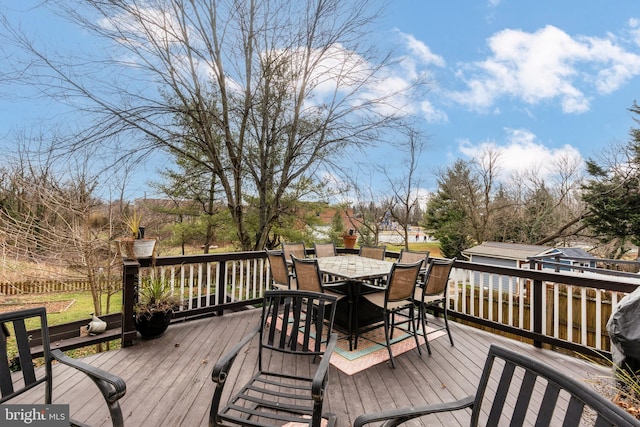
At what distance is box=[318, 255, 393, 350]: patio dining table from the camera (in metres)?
3.55

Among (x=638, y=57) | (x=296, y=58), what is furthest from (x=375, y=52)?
(x=638, y=57)

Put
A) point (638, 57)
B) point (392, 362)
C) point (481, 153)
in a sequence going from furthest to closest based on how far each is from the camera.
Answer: point (481, 153) < point (638, 57) < point (392, 362)

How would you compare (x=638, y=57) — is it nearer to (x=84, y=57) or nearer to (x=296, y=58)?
(x=296, y=58)

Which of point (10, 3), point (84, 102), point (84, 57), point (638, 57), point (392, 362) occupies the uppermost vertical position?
point (638, 57)

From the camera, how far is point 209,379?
2.72 meters

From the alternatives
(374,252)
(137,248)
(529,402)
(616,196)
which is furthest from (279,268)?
(616,196)

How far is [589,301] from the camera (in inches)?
206

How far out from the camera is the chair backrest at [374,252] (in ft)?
17.7

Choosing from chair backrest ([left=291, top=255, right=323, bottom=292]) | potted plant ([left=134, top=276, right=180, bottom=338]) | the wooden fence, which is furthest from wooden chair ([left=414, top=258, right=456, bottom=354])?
the wooden fence

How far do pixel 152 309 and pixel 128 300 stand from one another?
0.28 m

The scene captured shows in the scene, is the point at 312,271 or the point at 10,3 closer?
the point at 312,271

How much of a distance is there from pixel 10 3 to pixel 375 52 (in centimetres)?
641

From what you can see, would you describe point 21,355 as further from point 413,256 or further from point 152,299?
point 413,256

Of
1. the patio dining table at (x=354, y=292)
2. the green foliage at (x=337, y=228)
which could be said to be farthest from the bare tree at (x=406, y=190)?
the patio dining table at (x=354, y=292)
